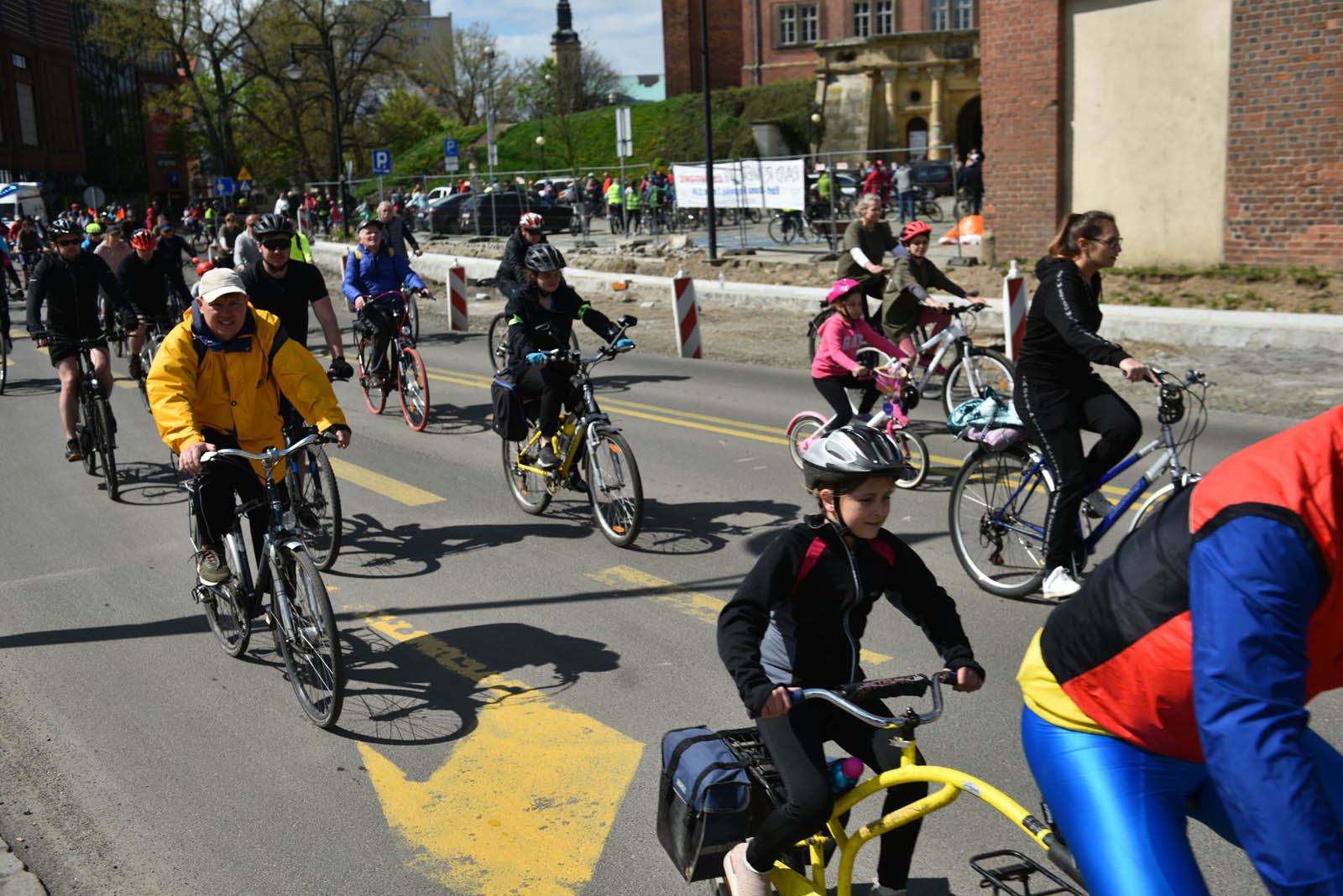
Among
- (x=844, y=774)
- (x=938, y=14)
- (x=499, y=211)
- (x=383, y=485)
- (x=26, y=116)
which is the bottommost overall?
(x=383, y=485)

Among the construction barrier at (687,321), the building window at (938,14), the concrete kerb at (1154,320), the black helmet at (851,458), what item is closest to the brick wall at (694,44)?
the building window at (938,14)

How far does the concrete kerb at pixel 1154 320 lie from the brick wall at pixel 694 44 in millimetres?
58914

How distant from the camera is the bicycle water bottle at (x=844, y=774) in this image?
304 cm

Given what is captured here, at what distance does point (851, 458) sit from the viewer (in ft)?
10.1

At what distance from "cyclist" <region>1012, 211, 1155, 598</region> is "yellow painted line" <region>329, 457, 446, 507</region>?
481 cm

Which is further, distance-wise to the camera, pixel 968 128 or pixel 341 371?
pixel 968 128

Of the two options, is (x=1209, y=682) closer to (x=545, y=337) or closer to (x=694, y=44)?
(x=545, y=337)

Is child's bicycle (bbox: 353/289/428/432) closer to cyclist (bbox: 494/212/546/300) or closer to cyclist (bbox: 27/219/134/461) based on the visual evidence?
cyclist (bbox: 494/212/546/300)

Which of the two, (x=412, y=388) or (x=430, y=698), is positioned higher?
(x=412, y=388)

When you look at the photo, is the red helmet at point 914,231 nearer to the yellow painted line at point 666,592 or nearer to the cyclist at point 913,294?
the cyclist at point 913,294

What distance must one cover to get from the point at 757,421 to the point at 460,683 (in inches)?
257

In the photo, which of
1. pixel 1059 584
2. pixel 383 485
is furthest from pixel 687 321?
pixel 1059 584

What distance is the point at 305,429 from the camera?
7586 millimetres

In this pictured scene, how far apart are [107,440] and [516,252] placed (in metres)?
5.12
